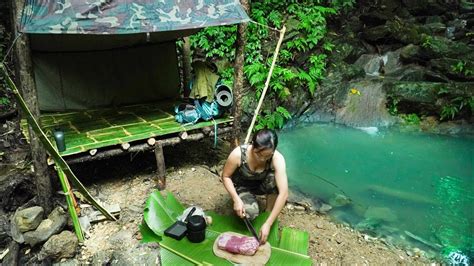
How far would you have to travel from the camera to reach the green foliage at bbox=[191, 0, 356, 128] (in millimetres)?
8359

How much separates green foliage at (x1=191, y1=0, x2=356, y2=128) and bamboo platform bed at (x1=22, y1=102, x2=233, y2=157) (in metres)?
2.70

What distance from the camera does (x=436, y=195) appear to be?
5.89m

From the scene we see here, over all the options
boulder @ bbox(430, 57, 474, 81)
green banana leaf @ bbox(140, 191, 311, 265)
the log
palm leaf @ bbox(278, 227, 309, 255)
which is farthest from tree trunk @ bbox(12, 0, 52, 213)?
boulder @ bbox(430, 57, 474, 81)

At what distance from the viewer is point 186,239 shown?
3705 millimetres

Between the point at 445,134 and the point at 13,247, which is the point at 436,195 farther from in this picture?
the point at 13,247

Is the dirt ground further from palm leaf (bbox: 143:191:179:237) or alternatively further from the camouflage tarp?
the camouflage tarp

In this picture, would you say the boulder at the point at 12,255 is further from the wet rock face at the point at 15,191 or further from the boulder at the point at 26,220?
the wet rock face at the point at 15,191

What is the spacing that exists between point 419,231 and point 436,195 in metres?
1.37

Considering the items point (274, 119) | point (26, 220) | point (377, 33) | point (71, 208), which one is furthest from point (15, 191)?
point (377, 33)

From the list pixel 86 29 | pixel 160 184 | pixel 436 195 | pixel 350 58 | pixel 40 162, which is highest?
pixel 86 29

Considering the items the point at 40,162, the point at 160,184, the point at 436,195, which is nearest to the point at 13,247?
the point at 40,162

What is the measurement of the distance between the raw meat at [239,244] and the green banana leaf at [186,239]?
13cm

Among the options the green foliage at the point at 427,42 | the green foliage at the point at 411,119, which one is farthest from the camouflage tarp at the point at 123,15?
the green foliage at the point at 427,42

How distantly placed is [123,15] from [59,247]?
2.80m
